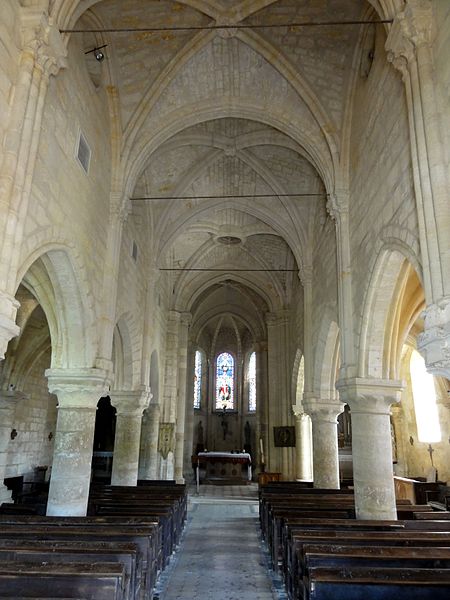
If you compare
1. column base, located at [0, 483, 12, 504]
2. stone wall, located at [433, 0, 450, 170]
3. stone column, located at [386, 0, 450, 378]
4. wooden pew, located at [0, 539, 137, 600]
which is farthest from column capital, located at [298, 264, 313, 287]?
column base, located at [0, 483, 12, 504]

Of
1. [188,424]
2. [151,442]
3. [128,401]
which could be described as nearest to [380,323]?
[128,401]

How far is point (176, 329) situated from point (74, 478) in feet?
48.5

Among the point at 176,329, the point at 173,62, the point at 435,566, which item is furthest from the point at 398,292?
the point at 176,329

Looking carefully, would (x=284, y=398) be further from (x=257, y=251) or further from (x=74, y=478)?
(x=74, y=478)

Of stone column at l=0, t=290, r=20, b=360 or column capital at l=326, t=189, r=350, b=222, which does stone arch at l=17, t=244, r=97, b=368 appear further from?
column capital at l=326, t=189, r=350, b=222

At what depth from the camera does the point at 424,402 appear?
2055cm

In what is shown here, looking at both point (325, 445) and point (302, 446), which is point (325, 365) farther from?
point (302, 446)

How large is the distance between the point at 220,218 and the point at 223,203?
2.35 metres

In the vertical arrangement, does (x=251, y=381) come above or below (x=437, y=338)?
above

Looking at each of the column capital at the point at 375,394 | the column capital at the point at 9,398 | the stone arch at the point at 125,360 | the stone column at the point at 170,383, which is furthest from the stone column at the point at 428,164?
the stone column at the point at 170,383

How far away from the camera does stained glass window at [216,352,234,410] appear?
37219 millimetres

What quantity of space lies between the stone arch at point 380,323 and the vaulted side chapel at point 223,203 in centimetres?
4

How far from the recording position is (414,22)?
6.41m

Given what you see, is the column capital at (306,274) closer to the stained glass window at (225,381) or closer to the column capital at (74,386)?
the column capital at (74,386)
